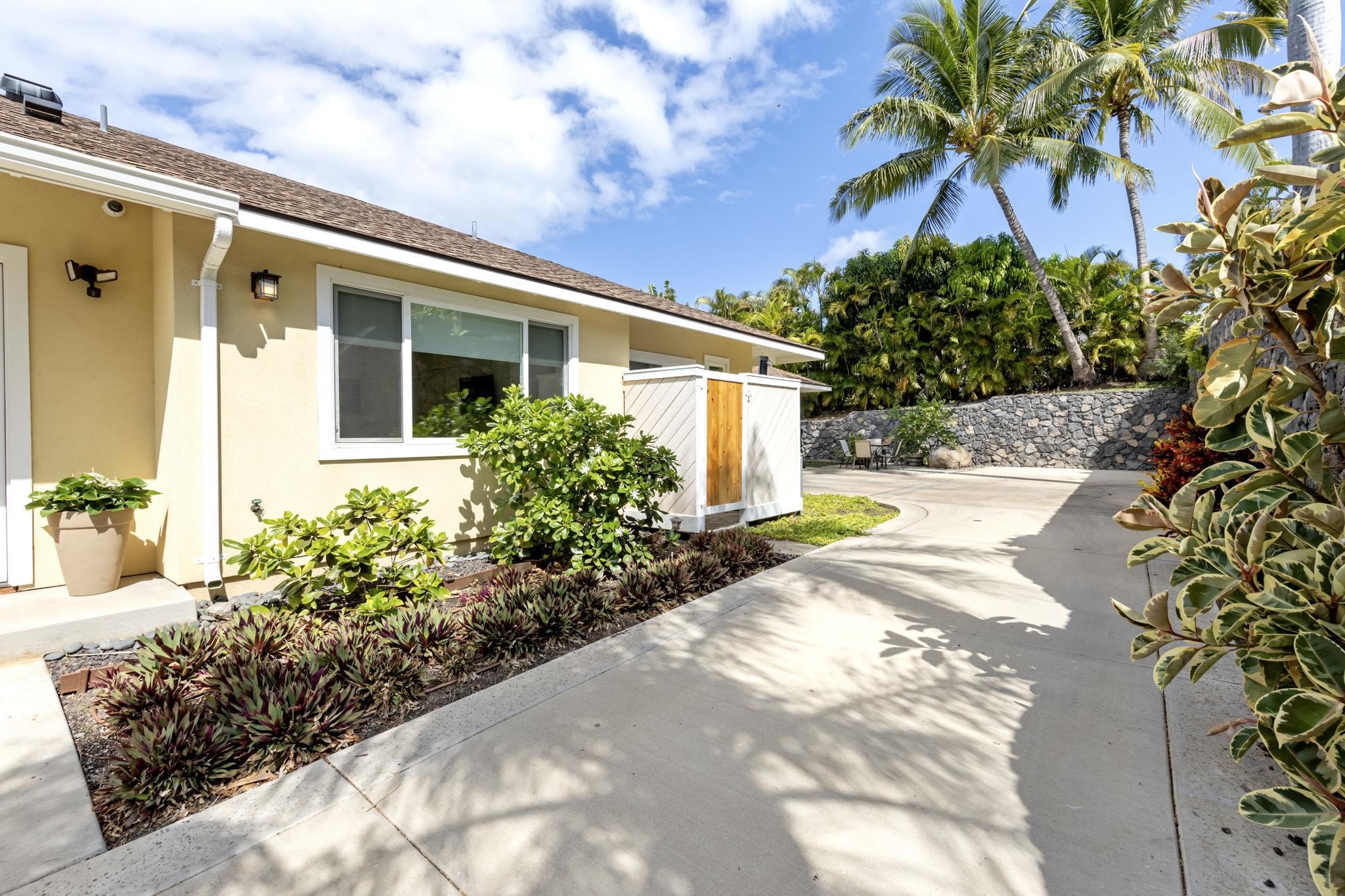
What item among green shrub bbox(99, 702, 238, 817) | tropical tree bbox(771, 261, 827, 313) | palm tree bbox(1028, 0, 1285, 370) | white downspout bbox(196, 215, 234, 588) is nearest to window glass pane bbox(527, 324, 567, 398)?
white downspout bbox(196, 215, 234, 588)

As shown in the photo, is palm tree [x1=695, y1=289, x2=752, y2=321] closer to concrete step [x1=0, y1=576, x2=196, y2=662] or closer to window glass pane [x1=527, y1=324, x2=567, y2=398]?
window glass pane [x1=527, y1=324, x2=567, y2=398]

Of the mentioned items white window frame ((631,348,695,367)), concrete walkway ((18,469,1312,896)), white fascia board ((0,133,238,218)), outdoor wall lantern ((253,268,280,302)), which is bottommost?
concrete walkway ((18,469,1312,896))

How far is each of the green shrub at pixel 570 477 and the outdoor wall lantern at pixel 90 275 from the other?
9.25 feet

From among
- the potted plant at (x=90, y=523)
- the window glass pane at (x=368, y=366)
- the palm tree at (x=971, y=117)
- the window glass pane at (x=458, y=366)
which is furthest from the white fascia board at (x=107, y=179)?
the palm tree at (x=971, y=117)

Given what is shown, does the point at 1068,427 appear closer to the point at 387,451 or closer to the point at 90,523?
the point at 387,451

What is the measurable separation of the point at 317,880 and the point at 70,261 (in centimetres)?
495

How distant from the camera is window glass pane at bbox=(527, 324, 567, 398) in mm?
6664

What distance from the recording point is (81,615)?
3.65 m

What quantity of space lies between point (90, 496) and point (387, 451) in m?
1.93

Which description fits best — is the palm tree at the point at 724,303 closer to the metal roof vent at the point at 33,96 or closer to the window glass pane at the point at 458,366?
the window glass pane at the point at 458,366

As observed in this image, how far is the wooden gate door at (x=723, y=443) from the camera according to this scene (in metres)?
7.05

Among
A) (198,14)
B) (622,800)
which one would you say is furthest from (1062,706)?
(198,14)

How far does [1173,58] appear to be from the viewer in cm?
1525

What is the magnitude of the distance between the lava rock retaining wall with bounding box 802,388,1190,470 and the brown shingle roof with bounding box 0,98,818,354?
14.3 m
